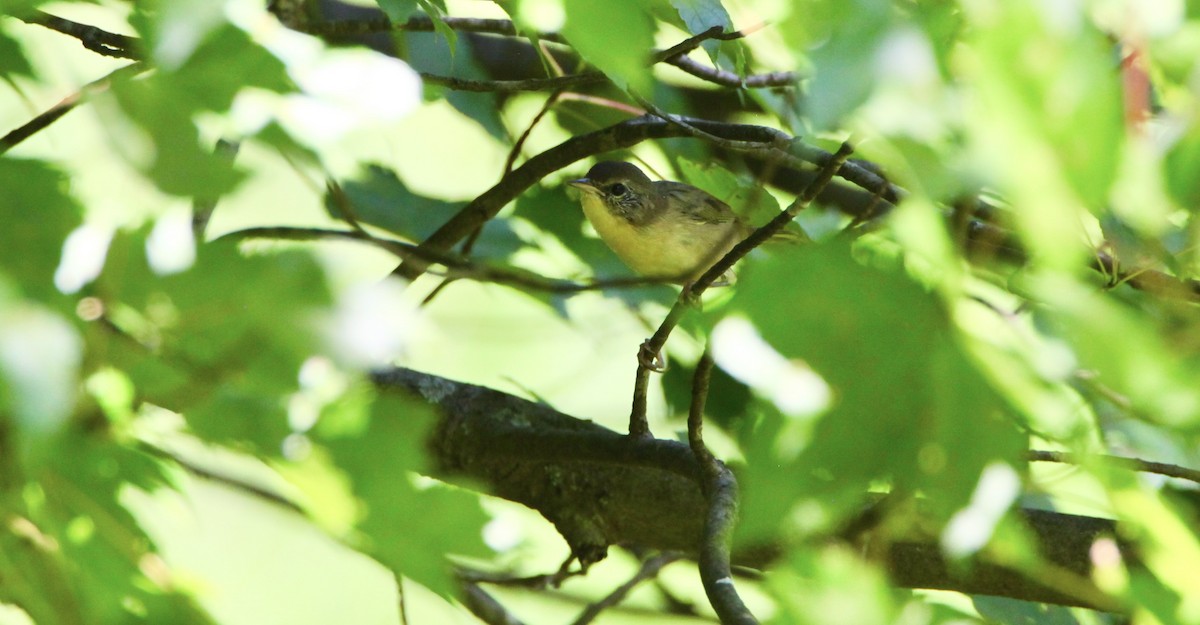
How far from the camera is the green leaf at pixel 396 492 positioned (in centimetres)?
118

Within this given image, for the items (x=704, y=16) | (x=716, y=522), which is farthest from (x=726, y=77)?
(x=716, y=522)

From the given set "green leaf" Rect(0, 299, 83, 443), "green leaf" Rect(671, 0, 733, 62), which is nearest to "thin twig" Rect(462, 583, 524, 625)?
"green leaf" Rect(671, 0, 733, 62)

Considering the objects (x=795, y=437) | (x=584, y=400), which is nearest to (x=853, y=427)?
(x=795, y=437)

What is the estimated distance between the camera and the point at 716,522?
2096 millimetres

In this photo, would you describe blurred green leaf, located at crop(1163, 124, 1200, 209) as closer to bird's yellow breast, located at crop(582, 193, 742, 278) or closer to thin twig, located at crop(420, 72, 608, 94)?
thin twig, located at crop(420, 72, 608, 94)

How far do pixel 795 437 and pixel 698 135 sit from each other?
47.1 inches

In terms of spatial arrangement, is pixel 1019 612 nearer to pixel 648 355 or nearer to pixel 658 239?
pixel 648 355

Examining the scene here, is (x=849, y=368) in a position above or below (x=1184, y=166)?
below

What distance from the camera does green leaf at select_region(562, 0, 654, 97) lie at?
3.65ft

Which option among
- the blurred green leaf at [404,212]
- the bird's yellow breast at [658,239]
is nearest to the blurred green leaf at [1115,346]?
the blurred green leaf at [404,212]

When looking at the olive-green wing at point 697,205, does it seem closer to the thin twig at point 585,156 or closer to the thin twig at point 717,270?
the thin twig at point 585,156

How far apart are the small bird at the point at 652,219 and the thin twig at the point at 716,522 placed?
67.3 inches

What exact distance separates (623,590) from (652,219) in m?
1.82

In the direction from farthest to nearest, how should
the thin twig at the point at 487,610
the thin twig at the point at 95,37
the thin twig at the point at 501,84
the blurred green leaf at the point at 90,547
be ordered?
the thin twig at the point at 487,610, the thin twig at the point at 501,84, the thin twig at the point at 95,37, the blurred green leaf at the point at 90,547
